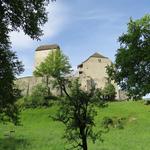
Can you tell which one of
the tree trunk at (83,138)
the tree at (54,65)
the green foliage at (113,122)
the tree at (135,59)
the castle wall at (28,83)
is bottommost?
the tree trunk at (83,138)

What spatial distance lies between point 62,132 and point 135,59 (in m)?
18.5

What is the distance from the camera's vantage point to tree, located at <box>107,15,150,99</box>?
42.1 m

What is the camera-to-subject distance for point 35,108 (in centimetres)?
8819

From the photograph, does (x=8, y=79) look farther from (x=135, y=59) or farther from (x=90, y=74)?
(x=90, y=74)

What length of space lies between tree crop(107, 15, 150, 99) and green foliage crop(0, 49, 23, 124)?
16.2 metres

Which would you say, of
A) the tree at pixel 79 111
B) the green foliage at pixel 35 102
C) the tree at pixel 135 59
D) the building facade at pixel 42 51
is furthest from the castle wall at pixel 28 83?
the tree at pixel 79 111

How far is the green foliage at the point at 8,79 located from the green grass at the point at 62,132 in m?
16.3

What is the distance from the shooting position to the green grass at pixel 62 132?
45.4 metres

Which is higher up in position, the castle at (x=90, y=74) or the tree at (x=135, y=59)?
the castle at (x=90, y=74)

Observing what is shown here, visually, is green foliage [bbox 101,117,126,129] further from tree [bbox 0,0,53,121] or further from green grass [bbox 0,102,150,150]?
tree [bbox 0,0,53,121]

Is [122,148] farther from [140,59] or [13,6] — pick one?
[13,6]

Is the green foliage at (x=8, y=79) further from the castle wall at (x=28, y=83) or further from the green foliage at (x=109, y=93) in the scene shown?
the castle wall at (x=28, y=83)

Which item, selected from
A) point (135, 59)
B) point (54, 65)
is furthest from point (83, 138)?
point (54, 65)

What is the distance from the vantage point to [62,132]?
57719 millimetres
